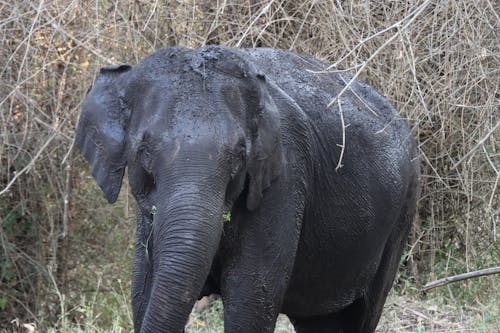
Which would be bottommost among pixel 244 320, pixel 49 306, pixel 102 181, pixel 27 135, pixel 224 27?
pixel 49 306

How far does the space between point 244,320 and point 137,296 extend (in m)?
0.53

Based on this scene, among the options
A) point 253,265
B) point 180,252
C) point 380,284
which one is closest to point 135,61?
point 380,284

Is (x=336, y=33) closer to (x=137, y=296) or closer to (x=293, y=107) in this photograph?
(x=293, y=107)

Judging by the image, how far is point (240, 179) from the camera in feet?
16.4

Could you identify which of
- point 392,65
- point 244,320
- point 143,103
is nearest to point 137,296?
point 244,320

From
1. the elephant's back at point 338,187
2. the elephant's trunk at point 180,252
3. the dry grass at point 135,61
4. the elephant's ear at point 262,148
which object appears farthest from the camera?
the dry grass at point 135,61

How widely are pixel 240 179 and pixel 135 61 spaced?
14.0 ft

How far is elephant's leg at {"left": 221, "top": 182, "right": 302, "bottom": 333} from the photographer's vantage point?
5.20m

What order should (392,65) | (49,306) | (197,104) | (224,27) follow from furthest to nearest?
(49,306) → (224,27) → (392,65) → (197,104)

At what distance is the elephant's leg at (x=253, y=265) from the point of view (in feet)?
17.1

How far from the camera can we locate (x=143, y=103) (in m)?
5.04

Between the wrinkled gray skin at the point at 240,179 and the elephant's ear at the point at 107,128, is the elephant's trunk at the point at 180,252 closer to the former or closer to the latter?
the wrinkled gray skin at the point at 240,179

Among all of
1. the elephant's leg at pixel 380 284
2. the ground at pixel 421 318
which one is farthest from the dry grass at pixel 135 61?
the elephant's leg at pixel 380 284

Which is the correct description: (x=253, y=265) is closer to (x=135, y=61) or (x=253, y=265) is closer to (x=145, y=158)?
(x=145, y=158)
